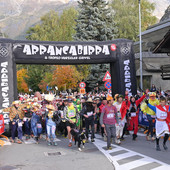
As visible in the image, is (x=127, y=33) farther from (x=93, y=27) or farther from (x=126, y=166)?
(x=126, y=166)

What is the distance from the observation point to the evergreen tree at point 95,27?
36844 mm

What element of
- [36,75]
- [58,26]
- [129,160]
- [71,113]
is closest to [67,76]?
[58,26]

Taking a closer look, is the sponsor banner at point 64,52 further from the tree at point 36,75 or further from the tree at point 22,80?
the tree at point 22,80

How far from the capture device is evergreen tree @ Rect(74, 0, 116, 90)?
121 feet

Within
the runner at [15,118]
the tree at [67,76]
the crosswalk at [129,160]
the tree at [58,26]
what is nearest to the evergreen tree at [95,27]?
the tree at [67,76]

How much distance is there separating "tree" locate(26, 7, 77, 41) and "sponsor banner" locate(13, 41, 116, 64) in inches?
1109

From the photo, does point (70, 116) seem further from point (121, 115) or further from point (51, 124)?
point (121, 115)

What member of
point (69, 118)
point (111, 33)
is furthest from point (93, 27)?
point (69, 118)

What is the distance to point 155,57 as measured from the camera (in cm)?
3441

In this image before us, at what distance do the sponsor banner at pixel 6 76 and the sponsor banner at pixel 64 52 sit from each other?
0.52 m

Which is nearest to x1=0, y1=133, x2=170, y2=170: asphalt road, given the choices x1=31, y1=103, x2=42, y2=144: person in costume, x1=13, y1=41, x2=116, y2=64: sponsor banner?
x1=31, y1=103, x2=42, y2=144: person in costume

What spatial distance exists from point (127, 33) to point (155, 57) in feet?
51.3

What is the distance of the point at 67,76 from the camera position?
40688 millimetres

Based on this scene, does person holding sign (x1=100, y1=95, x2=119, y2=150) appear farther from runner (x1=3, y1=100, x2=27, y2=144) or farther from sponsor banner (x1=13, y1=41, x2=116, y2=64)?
sponsor banner (x1=13, y1=41, x2=116, y2=64)
